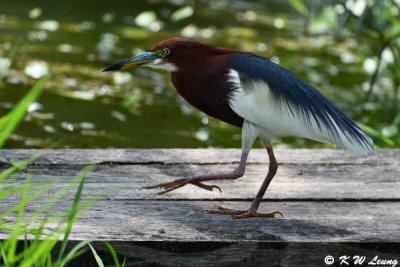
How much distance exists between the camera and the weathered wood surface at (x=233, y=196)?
2.62 m

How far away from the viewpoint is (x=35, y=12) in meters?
7.41

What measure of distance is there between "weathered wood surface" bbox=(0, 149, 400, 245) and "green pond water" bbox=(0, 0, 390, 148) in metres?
0.79

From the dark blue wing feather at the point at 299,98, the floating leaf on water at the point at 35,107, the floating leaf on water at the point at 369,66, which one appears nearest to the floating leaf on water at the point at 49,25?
the floating leaf on water at the point at 35,107

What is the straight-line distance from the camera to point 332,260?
2.61m

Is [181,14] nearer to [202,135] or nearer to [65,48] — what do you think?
[65,48]

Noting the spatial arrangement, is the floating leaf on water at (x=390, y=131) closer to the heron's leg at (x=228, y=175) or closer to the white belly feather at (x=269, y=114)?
the white belly feather at (x=269, y=114)

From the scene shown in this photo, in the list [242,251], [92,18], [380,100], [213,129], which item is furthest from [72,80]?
[242,251]

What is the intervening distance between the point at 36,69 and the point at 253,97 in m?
3.51

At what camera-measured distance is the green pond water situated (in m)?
4.94

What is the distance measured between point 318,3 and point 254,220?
3.23m

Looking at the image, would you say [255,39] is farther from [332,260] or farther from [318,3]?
[332,260]

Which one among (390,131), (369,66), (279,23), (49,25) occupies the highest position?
(279,23)

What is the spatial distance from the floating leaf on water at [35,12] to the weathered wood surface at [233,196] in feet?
13.8

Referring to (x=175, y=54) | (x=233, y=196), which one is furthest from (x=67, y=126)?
(x=175, y=54)
